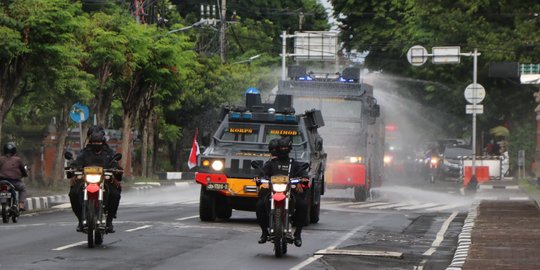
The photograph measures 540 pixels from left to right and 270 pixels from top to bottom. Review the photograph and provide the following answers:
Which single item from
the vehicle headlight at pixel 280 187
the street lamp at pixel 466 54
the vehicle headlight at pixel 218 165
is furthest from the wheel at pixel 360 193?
A: the vehicle headlight at pixel 280 187

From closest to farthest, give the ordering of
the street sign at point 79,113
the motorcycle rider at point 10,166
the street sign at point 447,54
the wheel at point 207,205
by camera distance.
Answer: the wheel at point 207,205 < the motorcycle rider at point 10,166 < the street sign at point 79,113 < the street sign at point 447,54

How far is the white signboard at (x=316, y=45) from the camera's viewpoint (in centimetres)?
7369

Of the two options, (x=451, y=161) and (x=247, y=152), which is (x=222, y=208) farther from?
(x=451, y=161)

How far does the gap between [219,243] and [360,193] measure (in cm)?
1974

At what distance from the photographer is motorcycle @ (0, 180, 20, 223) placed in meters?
25.1

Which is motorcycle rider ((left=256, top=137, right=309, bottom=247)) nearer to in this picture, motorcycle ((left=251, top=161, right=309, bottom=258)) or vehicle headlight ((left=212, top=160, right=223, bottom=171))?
motorcycle ((left=251, top=161, right=309, bottom=258))

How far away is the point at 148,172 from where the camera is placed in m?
62.5

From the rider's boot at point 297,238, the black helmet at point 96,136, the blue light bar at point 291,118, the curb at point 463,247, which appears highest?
the blue light bar at point 291,118

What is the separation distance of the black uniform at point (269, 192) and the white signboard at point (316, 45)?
54866 millimetres

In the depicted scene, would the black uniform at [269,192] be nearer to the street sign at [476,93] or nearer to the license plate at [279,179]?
the license plate at [279,179]

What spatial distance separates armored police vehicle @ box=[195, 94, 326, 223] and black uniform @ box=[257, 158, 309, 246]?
18.8 feet

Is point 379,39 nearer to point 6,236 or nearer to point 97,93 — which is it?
point 97,93

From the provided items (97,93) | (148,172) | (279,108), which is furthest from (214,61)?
(279,108)

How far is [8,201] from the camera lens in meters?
25.4
